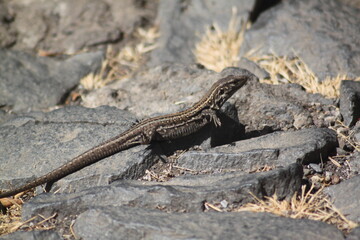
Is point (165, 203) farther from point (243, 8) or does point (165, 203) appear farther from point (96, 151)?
point (243, 8)

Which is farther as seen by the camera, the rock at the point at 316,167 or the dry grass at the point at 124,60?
the dry grass at the point at 124,60

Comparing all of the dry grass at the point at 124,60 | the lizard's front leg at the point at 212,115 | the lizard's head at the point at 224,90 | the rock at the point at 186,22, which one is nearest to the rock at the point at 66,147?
the lizard's front leg at the point at 212,115

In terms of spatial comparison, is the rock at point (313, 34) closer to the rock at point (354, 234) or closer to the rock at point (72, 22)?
the rock at point (72, 22)

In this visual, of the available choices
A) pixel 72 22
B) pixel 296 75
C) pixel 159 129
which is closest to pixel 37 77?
pixel 72 22

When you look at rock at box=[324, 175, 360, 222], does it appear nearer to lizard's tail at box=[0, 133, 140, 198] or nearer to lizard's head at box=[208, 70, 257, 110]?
lizard's head at box=[208, 70, 257, 110]

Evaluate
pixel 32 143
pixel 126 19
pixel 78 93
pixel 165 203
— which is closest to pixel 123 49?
pixel 126 19

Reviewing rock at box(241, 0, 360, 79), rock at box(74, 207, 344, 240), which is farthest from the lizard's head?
rock at box(241, 0, 360, 79)
